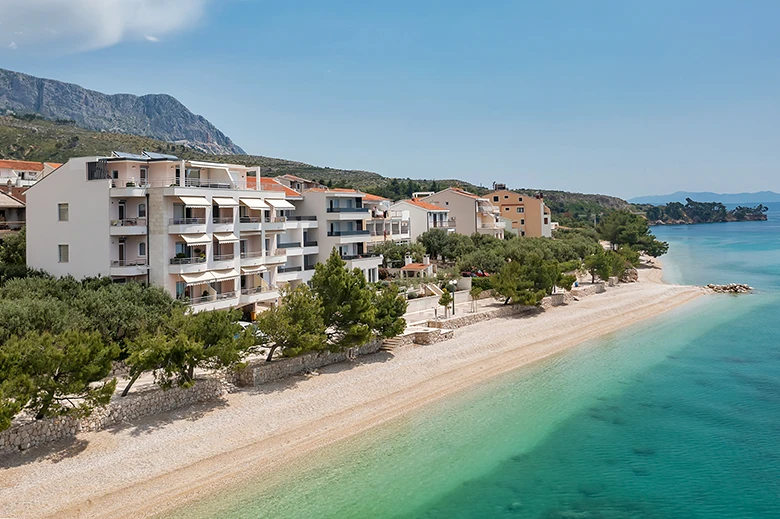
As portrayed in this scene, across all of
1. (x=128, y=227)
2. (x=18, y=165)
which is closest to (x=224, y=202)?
(x=128, y=227)

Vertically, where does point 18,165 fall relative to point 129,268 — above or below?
above

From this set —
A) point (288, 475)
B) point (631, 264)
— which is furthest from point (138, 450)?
point (631, 264)

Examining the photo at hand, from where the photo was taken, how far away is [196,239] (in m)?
35.6

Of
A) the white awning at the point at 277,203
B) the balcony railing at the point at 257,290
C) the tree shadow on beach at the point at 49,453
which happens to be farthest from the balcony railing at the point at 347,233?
the tree shadow on beach at the point at 49,453

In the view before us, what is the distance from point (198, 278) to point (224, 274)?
212cm

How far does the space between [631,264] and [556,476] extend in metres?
62.5

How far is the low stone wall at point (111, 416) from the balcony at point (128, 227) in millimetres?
11055

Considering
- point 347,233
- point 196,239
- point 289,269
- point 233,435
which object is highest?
point 347,233

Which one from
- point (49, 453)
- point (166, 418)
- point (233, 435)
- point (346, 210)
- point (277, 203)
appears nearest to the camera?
point (49, 453)

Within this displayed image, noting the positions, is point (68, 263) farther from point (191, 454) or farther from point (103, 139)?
point (103, 139)

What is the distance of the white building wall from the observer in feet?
112

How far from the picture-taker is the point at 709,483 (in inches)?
947

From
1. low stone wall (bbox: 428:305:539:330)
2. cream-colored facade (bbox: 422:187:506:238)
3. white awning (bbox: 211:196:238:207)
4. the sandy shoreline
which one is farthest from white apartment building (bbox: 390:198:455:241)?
white awning (bbox: 211:196:238:207)

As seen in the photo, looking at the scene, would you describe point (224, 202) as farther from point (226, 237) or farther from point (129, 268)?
point (129, 268)
